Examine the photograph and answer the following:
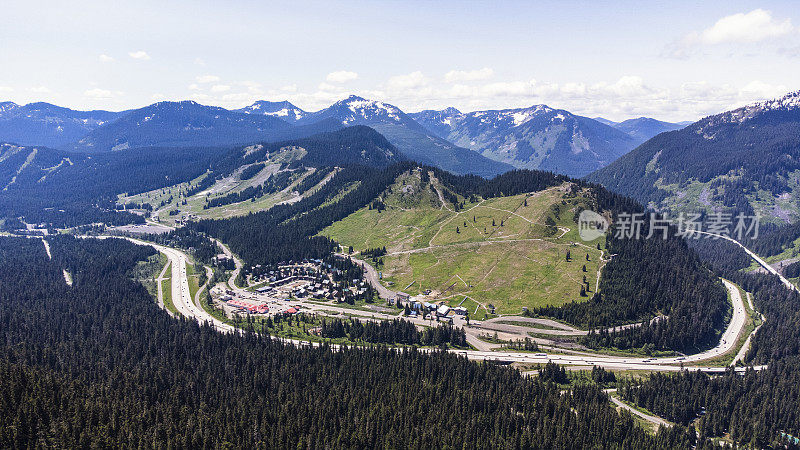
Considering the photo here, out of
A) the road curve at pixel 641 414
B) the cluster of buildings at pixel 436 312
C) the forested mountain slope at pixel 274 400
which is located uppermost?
the cluster of buildings at pixel 436 312

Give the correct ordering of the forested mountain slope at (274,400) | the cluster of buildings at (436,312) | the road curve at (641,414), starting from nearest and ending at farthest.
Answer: the forested mountain slope at (274,400) < the road curve at (641,414) < the cluster of buildings at (436,312)

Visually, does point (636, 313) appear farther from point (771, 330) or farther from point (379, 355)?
point (379, 355)

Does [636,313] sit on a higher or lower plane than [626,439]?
higher

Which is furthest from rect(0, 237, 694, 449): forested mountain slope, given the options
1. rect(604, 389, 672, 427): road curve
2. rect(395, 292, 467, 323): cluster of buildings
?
rect(395, 292, 467, 323): cluster of buildings

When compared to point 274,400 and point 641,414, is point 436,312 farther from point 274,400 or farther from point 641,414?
point 274,400

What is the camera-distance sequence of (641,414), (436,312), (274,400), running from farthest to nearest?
→ 1. (436,312)
2. (641,414)
3. (274,400)

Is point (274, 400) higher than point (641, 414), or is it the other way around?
point (274, 400)

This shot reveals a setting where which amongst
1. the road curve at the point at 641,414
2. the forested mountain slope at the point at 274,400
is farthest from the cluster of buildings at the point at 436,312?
the road curve at the point at 641,414

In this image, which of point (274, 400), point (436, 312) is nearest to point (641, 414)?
point (436, 312)

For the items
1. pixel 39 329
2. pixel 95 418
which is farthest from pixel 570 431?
pixel 39 329

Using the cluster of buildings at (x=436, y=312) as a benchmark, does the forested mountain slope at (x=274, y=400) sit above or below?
below

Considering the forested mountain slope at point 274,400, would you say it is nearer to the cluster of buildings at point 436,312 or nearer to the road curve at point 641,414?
the road curve at point 641,414
